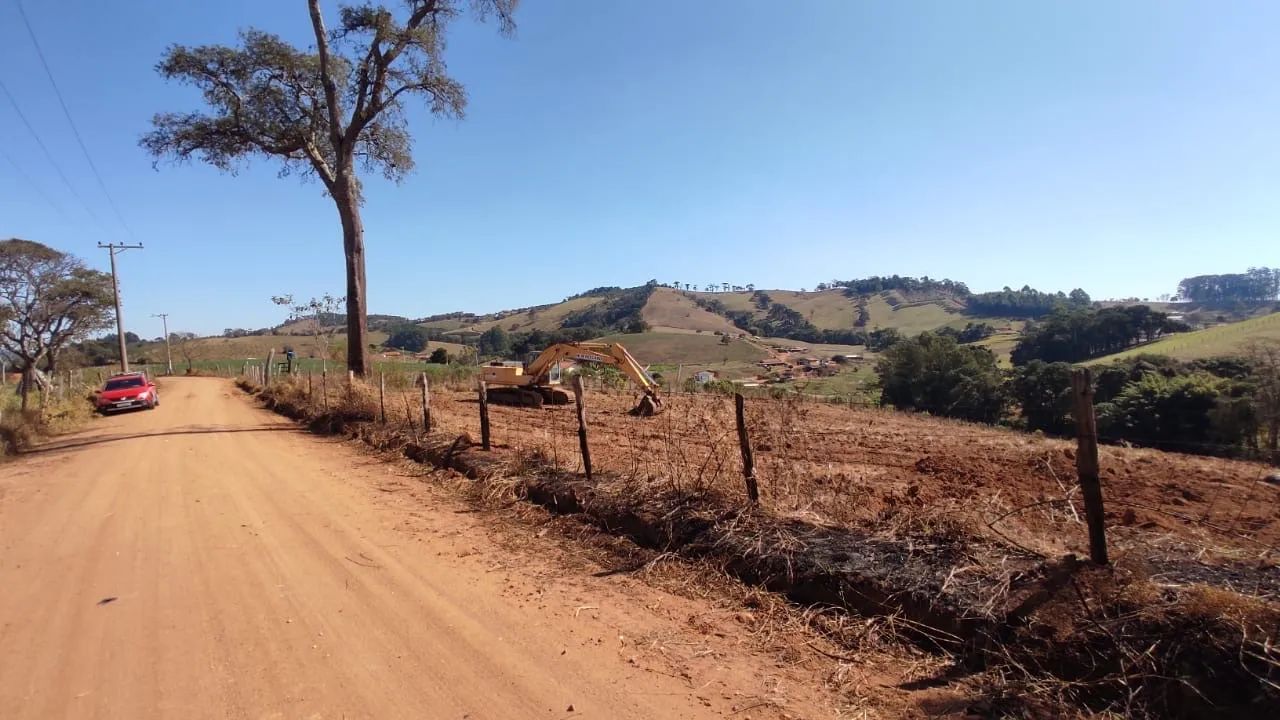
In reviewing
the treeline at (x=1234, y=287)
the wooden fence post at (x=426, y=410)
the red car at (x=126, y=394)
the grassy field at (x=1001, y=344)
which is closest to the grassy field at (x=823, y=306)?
the grassy field at (x=1001, y=344)

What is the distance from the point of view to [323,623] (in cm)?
506

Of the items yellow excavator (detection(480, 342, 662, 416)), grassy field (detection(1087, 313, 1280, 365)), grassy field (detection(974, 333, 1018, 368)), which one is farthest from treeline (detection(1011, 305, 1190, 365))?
yellow excavator (detection(480, 342, 662, 416))

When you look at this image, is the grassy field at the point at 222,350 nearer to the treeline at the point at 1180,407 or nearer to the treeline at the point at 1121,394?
the treeline at the point at 1121,394

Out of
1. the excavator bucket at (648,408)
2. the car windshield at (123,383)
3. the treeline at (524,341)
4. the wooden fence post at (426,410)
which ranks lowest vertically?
the excavator bucket at (648,408)

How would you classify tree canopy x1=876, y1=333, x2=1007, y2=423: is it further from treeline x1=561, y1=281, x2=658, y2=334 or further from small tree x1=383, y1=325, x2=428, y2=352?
small tree x1=383, y1=325, x2=428, y2=352

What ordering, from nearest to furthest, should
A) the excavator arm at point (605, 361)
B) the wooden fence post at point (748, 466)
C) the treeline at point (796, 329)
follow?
1. the wooden fence post at point (748, 466)
2. the excavator arm at point (605, 361)
3. the treeline at point (796, 329)

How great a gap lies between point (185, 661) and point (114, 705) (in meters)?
0.53

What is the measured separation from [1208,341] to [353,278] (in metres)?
60.0

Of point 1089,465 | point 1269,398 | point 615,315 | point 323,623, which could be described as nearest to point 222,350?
point 615,315

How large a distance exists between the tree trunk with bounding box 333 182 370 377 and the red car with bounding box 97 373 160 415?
34.4 feet

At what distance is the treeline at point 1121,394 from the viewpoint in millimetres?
19484

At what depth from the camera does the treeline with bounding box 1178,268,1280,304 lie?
106938mm

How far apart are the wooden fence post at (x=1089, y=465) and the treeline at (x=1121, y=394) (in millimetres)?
8526

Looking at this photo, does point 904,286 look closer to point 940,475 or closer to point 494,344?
point 494,344
